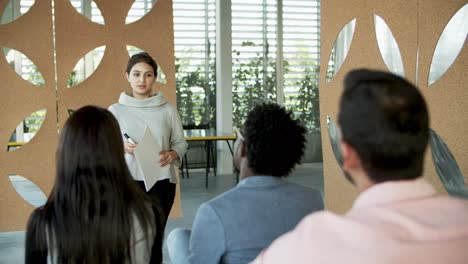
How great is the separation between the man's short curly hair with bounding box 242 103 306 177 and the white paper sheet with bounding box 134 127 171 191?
150cm

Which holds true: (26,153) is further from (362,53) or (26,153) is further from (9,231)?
(362,53)

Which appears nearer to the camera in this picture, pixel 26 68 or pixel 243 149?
pixel 243 149

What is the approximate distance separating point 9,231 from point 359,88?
171 inches

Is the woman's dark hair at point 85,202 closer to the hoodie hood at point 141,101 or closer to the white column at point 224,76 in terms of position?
the hoodie hood at point 141,101

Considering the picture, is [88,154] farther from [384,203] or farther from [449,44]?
[449,44]

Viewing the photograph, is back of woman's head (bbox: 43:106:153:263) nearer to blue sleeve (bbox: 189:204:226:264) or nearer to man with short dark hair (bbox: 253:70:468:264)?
blue sleeve (bbox: 189:204:226:264)

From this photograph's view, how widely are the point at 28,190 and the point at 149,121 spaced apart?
2023 mm

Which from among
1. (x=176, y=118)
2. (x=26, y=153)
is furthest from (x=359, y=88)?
(x=26, y=153)

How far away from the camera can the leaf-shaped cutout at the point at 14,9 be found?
4.86 meters

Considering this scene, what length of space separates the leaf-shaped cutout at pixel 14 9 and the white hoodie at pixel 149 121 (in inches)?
75.0

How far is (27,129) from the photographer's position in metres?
4.91

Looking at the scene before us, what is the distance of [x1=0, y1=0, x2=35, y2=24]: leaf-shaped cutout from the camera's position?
15.9ft

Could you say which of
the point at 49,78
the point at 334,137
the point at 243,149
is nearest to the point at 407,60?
the point at 334,137

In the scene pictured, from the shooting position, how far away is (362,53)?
14.0 feet
